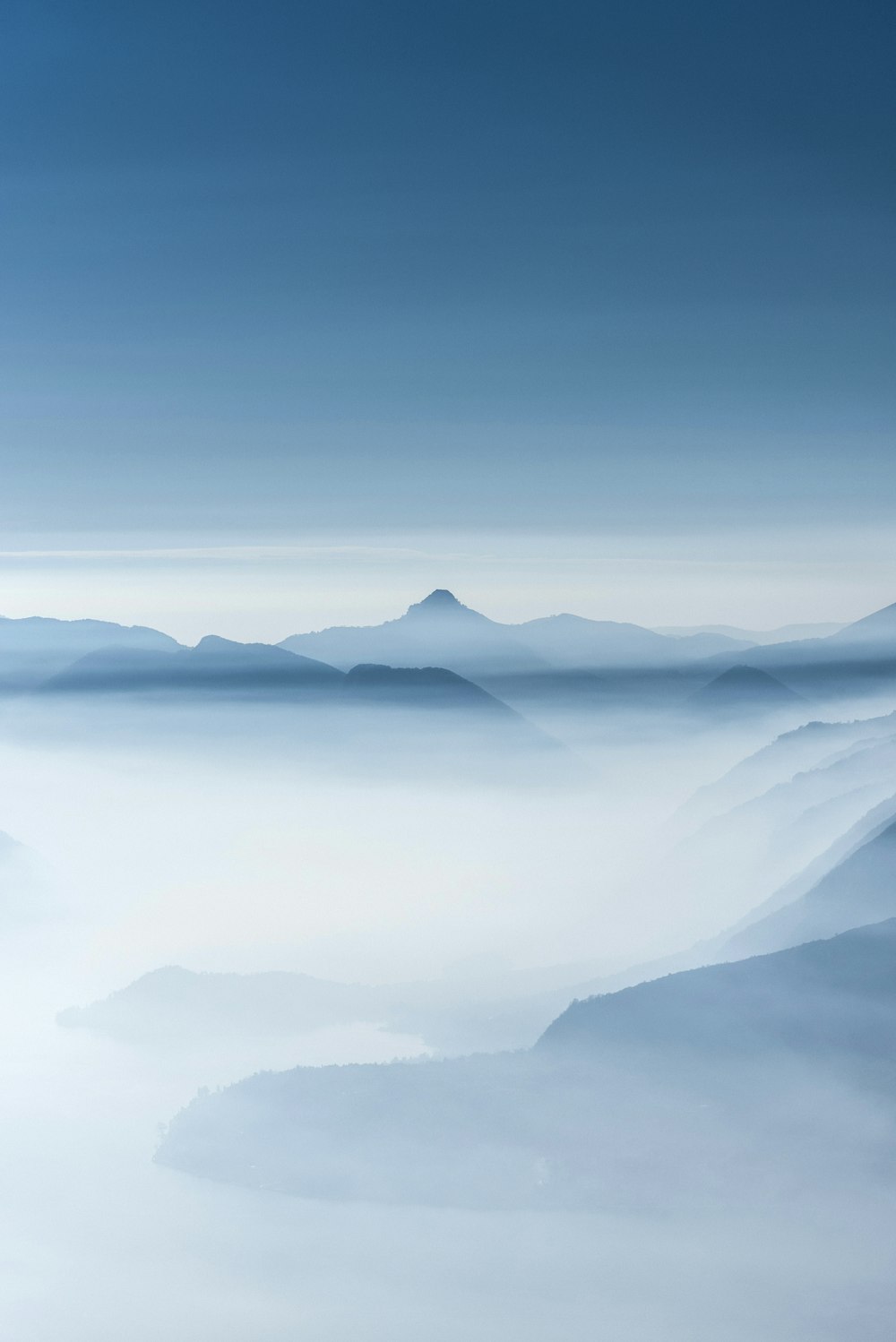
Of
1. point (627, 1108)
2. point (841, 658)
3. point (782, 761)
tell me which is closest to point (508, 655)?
point (841, 658)

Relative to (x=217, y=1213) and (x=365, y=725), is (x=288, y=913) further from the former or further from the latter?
(x=217, y=1213)

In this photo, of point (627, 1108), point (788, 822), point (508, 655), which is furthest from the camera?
point (788, 822)

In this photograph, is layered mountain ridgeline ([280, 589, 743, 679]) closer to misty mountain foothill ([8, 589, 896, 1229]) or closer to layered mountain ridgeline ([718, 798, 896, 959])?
misty mountain foothill ([8, 589, 896, 1229])

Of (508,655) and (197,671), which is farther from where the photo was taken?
(197,671)

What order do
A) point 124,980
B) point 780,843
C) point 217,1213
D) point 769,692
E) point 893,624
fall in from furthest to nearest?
point 780,843, point 124,980, point 769,692, point 893,624, point 217,1213

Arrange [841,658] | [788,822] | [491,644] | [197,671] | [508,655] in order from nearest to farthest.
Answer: [841,658] < [491,644] < [508,655] < [197,671] < [788,822]

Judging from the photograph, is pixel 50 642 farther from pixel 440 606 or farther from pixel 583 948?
pixel 583 948

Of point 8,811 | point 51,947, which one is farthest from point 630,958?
point 8,811
